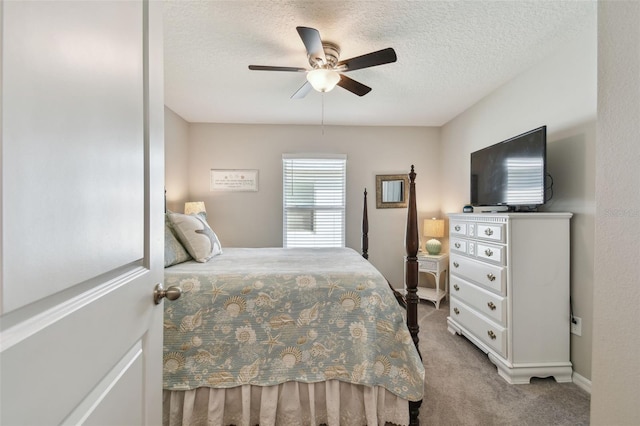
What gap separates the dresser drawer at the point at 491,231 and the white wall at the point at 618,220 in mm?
1417

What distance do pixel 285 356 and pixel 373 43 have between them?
2282mm

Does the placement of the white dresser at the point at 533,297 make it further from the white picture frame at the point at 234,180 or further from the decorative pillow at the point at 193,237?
the white picture frame at the point at 234,180

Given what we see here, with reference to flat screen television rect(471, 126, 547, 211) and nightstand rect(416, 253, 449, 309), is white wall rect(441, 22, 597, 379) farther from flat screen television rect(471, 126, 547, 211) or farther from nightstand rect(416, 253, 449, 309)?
nightstand rect(416, 253, 449, 309)

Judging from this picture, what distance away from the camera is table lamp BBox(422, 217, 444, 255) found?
3.59m

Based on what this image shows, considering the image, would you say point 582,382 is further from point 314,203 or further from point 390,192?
point 314,203

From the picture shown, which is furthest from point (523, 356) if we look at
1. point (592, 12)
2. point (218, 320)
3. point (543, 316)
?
point (592, 12)

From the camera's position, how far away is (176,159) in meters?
3.56

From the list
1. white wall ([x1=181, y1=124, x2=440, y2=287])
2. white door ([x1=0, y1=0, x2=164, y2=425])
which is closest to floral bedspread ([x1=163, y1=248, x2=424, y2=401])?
white door ([x1=0, y1=0, x2=164, y2=425])

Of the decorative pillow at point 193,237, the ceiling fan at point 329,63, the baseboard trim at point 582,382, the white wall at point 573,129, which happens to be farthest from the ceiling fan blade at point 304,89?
the baseboard trim at point 582,382

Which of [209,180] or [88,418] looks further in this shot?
[209,180]

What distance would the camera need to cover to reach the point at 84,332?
0.50 meters

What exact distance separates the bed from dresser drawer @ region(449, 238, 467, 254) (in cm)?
133

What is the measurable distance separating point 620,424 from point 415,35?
7.39ft

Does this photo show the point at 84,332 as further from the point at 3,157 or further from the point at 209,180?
the point at 209,180
